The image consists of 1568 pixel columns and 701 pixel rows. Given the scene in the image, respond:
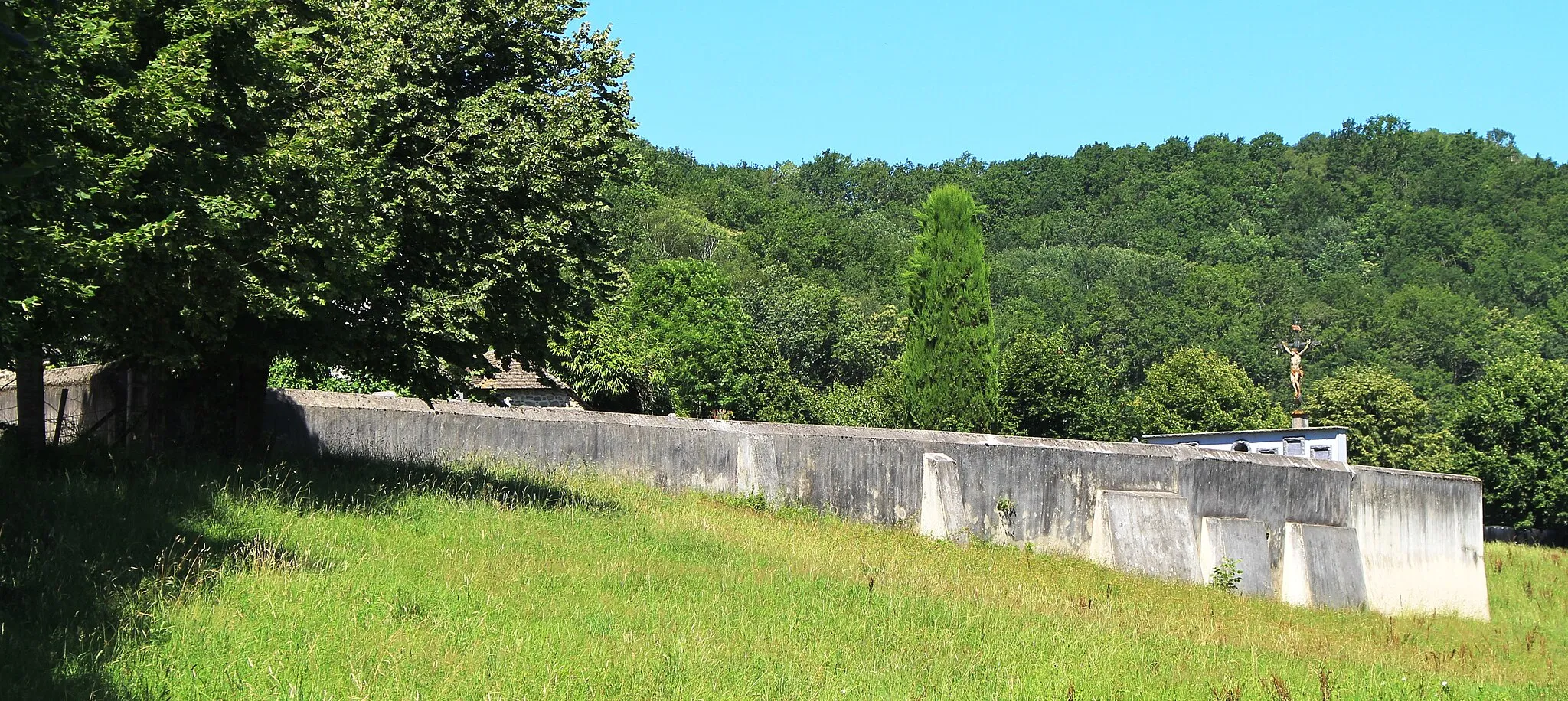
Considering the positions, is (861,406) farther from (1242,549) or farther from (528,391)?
(1242,549)

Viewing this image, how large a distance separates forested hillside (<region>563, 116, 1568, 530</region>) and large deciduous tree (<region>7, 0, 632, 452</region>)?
886 centimetres

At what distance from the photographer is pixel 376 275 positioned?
12.4 m

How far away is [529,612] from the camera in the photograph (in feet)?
27.2

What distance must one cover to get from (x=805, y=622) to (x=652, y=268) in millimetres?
44876

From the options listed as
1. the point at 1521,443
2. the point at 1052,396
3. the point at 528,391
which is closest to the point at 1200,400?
the point at 1521,443

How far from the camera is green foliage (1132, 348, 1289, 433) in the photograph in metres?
61.4

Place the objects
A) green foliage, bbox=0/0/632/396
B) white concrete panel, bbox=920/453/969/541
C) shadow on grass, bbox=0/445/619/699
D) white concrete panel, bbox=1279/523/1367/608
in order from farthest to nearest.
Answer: white concrete panel, bbox=1279/523/1367/608 < white concrete panel, bbox=920/453/969/541 < green foliage, bbox=0/0/632/396 < shadow on grass, bbox=0/445/619/699

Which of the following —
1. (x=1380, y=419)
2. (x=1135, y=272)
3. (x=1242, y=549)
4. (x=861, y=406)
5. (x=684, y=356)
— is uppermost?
(x=1135, y=272)

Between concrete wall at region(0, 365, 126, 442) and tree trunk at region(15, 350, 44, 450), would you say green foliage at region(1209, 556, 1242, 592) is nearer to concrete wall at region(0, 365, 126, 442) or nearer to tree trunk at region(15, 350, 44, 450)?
concrete wall at region(0, 365, 126, 442)

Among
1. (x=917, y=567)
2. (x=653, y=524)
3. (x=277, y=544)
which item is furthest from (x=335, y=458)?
(x=917, y=567)

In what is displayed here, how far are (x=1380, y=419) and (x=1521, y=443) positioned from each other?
18011 mm

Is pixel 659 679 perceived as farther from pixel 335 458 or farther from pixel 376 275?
pixel 335 458

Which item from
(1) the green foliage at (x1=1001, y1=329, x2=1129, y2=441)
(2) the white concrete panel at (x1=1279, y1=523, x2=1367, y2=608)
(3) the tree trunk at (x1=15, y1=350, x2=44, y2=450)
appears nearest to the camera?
(3) the tree trunk at (x1=15, y1=350, x2=44, y2=450)

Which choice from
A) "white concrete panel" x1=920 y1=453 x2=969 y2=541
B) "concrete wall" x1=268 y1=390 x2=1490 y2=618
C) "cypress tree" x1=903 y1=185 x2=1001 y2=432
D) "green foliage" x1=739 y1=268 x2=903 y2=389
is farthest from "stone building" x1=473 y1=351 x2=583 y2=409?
"green foliage" x1=739 y1=268 x2=903 y2=389
